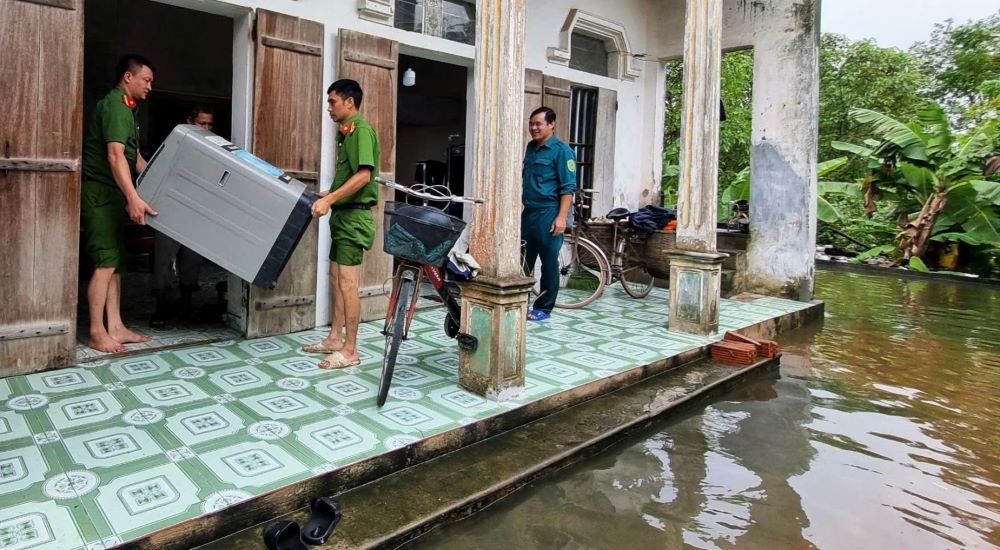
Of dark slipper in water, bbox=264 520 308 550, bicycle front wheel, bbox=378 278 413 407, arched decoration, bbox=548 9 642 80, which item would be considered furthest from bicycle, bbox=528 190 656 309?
dark slipper in water, bbox=264 520 308 550

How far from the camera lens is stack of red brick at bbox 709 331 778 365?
4.91m

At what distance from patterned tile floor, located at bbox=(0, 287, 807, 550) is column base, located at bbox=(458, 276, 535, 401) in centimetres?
9

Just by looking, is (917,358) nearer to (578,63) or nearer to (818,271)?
(578,63)

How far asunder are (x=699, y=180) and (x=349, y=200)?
9.99 ft

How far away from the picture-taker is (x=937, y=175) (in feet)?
36.0

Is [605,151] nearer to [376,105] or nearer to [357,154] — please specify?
[376,105]

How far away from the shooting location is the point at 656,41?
8.14 m

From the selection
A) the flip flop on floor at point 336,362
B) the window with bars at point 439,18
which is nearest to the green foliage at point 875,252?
the window with bars at point 439,18

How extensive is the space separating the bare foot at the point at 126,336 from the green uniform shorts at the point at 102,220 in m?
0.45

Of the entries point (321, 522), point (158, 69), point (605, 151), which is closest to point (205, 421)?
point (321, 522)

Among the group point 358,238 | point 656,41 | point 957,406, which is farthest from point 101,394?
point 656,41

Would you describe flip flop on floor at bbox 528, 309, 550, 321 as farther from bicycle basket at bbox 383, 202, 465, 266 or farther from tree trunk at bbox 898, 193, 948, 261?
tree trunk at bbox 898, 193, 948, 261

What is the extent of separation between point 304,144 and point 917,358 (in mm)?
5257

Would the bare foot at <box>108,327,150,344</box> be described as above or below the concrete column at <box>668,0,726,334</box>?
below
